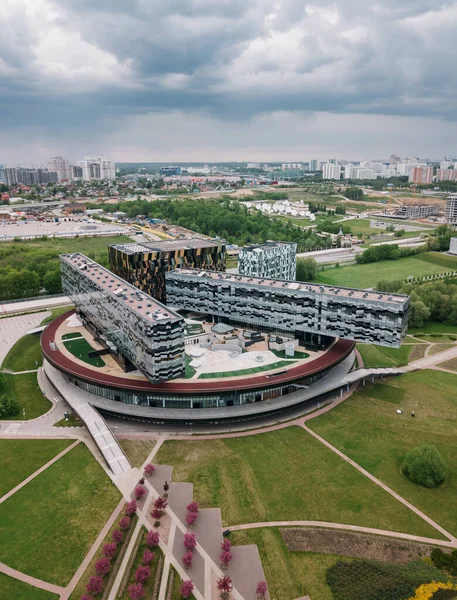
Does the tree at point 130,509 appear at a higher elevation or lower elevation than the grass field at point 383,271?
lower

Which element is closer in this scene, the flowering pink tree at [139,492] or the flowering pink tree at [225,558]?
the flowering pink tree at [225,558]

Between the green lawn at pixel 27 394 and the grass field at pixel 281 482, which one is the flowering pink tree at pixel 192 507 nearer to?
the grass field at pixel 281 482

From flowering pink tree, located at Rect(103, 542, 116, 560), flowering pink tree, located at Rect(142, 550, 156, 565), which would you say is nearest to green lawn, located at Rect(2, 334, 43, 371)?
flowering pink tree, located at Rect(103, 542, 116, 560)

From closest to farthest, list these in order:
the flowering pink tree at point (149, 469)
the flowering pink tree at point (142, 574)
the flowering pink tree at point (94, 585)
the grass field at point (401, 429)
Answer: the flowering pink tree at point (94, 585), the flowering pink tree at point (142, 574), the grass field at point (401, 429), the flowering pink tree at point (149, 469)

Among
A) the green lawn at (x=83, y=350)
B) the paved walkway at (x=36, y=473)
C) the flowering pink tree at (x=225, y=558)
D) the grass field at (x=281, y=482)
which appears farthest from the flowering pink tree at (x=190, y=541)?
the green lawn at (x=83, y=350)

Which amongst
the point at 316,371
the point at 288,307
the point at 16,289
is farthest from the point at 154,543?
the point at 16,289

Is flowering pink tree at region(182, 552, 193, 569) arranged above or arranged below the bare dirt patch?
above

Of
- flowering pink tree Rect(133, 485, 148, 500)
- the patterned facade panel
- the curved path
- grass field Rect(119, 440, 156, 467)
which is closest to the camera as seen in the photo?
the curved path

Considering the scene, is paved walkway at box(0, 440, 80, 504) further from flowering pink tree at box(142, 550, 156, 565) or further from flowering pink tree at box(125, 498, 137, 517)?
flowering pink tree at box(142, 550, 156, 565)
